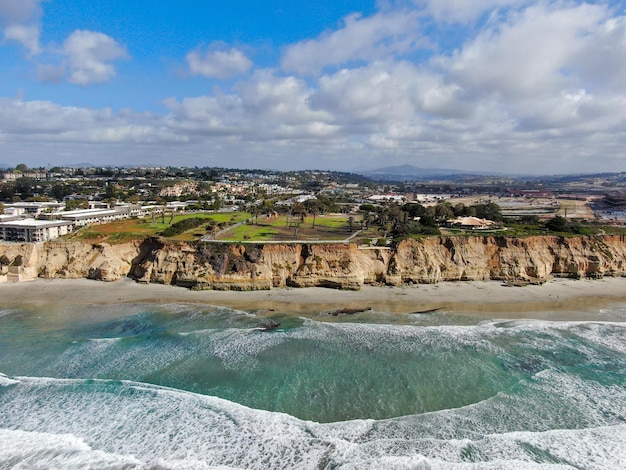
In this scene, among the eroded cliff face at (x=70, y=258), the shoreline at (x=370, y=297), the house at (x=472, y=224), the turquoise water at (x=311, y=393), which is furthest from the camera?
the house at (x=472, y=224)

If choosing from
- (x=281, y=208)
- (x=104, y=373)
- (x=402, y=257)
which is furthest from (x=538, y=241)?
(x=281, y=208)

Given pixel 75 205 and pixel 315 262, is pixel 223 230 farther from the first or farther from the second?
pixel 75 205

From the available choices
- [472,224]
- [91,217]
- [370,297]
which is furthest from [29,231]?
[472,224]

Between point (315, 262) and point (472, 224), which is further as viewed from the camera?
point (472, 224)

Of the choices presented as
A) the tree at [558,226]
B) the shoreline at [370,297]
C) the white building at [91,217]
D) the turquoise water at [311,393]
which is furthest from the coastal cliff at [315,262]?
the white building at [91,217]

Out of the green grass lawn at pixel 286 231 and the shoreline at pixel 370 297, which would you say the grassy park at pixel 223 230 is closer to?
the green grass lawn at pixel 286 231

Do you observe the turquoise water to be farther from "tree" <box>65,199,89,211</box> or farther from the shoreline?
"tree" <box>65,199,89,211</box>

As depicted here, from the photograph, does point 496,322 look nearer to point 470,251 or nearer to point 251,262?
point 470,251
